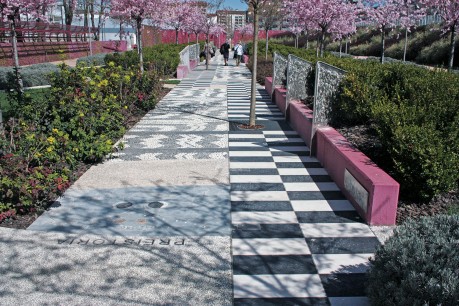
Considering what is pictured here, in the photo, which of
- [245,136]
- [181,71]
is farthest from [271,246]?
[181,71]

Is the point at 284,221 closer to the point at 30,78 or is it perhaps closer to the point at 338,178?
the point at 338,178

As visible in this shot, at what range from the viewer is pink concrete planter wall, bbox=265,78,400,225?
16.4 feet

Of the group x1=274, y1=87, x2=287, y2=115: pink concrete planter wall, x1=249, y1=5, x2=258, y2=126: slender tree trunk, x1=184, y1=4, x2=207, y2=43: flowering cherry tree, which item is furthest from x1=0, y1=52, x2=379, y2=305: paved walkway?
x1=184, y1=4, x2=207, y2=43: flowering cherry tree

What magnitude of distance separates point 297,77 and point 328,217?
617cm

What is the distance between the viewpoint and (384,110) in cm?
608

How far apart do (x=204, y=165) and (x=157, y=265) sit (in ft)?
10.9

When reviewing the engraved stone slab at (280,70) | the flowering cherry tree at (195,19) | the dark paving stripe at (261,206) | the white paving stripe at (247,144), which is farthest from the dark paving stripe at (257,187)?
the flowering cherry tree at (195,19)

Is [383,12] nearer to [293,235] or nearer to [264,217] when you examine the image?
[264,217]

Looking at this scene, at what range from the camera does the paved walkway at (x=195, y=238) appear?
3.77 m

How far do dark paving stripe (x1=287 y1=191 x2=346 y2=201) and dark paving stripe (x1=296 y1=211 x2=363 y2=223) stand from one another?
49 cm

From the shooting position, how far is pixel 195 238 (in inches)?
186

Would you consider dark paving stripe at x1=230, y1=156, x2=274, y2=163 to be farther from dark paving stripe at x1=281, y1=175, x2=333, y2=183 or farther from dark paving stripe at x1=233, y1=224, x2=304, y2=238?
dark paving stripe at x1=233, y1=224, x2=304, y2=238

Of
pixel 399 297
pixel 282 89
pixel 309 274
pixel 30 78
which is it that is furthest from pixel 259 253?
pixel 30 78

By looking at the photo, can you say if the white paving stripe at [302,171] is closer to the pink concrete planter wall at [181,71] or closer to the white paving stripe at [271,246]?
the white paving stripe at [271,246]
